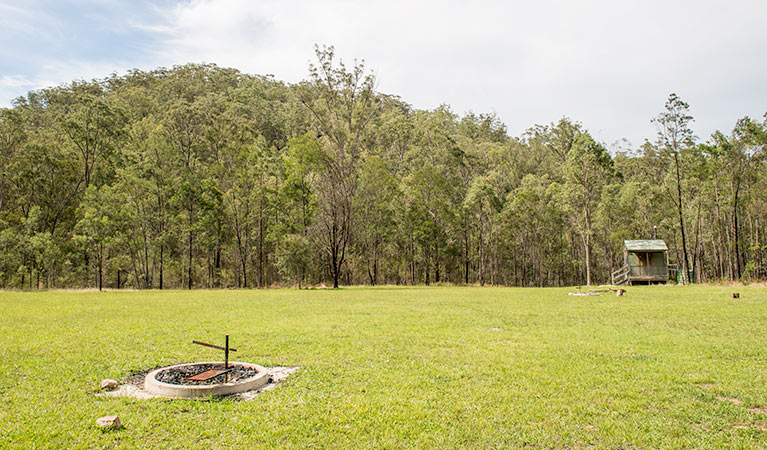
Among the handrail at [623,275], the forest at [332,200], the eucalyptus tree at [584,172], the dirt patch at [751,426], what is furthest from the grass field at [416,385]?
the eucalyptus tree at [584,172]

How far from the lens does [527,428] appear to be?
4676mm

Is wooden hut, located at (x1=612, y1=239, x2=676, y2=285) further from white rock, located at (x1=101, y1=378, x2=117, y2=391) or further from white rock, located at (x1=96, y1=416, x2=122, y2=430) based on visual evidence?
white rock, located at (x1=96, y1=416, x2=122, y2=430)

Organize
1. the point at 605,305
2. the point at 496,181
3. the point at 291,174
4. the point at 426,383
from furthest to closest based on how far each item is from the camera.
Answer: the point at 496,181, the point at 291,174, the point at 605,305, the point at 426,383

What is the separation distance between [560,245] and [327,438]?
162ft

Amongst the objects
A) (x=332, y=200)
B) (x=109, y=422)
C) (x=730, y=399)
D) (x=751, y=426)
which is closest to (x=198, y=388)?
(x=109, y=422)

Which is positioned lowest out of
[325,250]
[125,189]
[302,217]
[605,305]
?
[605,305]

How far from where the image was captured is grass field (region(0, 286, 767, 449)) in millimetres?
4469

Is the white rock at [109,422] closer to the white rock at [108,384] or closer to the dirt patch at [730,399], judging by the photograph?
the white rock at [108,384]

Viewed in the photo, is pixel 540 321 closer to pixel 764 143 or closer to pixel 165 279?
pixel 764 143

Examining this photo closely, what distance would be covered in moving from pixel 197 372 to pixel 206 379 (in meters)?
0.59

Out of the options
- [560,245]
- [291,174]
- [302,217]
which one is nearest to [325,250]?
[302,217]

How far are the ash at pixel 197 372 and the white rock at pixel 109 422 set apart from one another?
118 cm

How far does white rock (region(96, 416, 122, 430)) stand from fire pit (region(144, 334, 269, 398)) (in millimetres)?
930

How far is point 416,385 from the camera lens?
6145mm
